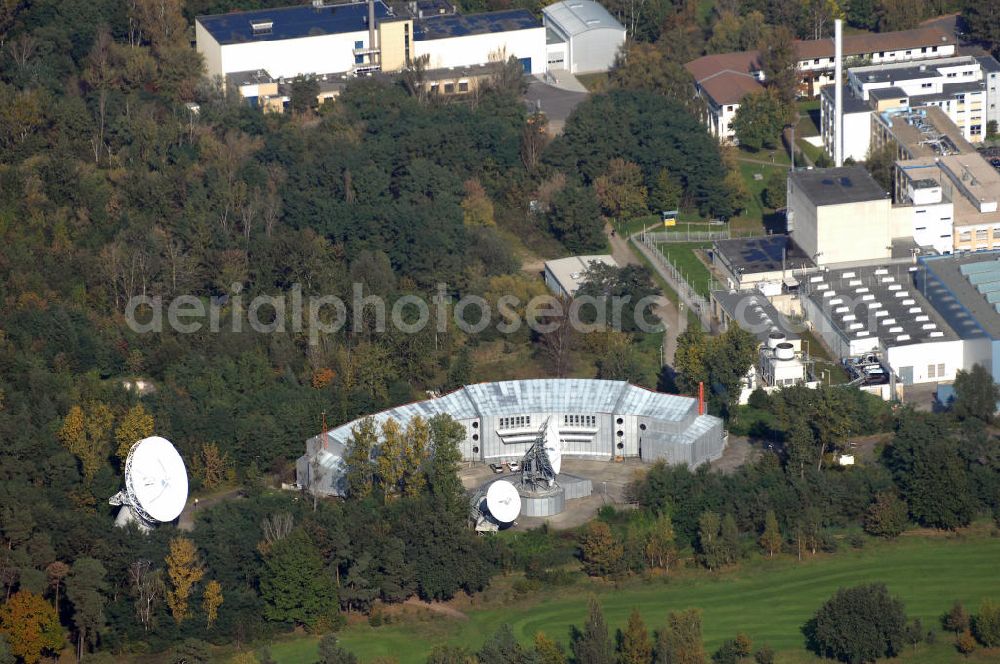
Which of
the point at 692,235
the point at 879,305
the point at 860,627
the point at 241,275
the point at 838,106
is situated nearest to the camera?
the point at 860,627

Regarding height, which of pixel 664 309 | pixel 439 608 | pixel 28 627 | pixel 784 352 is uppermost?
pixel 664 309

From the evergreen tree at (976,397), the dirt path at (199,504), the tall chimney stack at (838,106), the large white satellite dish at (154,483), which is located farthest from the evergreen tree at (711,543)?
the tall chimney stack at (838,106)

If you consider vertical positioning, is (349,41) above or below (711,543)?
above

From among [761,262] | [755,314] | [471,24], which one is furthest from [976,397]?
[471,24]

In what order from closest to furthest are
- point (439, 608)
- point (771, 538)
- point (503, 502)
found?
point (439, 608) < point (771, 538) < point (503, 502)

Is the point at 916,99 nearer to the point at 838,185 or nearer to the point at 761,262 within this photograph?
the point at 838,185

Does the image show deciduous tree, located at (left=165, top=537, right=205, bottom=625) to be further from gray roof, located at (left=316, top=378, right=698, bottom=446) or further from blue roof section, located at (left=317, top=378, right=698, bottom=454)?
gray roof, located at (left=316, top=378, right=698, bottom=446)

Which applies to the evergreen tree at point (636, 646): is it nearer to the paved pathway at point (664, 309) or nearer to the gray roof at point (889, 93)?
the paved pathway at point (664, 309)

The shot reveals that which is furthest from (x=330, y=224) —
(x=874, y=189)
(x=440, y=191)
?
(x=874, y=189)
